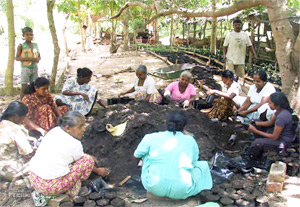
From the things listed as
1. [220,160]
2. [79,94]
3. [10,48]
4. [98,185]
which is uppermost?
[10,48]

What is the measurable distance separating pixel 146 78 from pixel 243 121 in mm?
1788

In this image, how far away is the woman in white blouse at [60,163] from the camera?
2490 millimetres

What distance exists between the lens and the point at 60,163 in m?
2.50

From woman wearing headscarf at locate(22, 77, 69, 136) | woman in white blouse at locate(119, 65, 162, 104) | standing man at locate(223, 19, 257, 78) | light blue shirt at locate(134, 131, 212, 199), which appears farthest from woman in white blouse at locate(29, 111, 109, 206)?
standing man at locate(223, 19, 257, 78)

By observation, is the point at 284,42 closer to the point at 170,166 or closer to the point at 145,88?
the point at 145,88

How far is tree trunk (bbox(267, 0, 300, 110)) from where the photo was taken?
4.28 m

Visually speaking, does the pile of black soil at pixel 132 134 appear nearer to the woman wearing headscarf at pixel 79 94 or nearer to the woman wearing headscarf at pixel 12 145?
the woman wearing headscarf at pixel 79 94

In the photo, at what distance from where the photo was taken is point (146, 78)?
5043 mm

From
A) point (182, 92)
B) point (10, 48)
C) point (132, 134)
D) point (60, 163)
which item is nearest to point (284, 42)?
point (182, 92)

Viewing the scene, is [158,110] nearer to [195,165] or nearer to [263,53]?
[195,165]

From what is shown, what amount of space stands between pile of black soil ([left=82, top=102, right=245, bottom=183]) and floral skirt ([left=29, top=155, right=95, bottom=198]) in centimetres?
54

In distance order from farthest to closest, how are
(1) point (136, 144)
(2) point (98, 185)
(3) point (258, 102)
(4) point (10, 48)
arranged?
(4) point (10, 48) < (3) point (258, 102) < (1) point (136, 144) < (2) point (98, 185)

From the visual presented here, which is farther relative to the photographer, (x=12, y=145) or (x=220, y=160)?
(x=220, y=160)

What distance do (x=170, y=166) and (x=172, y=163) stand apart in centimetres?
3
